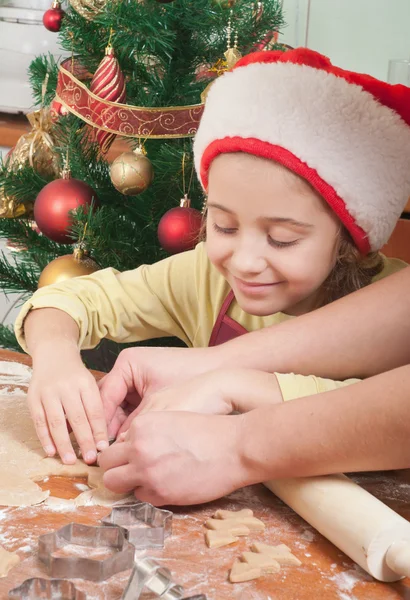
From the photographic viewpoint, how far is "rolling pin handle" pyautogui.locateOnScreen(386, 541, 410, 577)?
688mm

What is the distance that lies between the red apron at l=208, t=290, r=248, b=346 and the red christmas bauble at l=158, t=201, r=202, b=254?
0.22 m

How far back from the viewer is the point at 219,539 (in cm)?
75

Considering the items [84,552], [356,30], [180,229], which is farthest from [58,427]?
[356,30]

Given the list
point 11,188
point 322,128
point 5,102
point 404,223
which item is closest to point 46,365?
point 322,128

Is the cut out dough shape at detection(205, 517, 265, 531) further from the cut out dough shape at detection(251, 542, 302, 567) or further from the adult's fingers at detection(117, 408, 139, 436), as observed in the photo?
the adult's fingers at detection(117, 408, 139, 436)

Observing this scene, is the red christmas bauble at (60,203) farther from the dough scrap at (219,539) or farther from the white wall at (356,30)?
the white wall at (356,30)

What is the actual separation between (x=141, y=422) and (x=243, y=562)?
0.19 m

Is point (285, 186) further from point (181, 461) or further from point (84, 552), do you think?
point (84, 552)

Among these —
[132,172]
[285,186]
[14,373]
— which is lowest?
[14,373]

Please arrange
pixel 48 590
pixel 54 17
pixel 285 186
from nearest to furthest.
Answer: pixel 48 590
pixel 285 186
pixel 54 17

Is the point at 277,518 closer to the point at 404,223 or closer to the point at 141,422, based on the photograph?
the point at 141,422

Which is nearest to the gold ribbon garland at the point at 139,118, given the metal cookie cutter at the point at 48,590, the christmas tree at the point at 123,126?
the christmas tree at the point at 123,126

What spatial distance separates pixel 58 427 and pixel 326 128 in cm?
54

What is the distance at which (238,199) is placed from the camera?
108 centimetres
